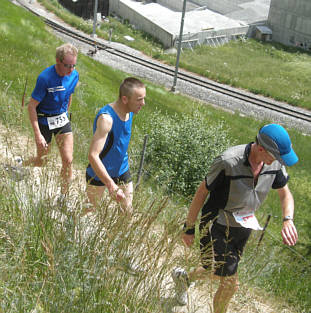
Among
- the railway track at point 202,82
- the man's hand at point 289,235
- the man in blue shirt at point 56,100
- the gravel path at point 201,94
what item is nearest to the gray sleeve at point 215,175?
the man's hand at point 289,235

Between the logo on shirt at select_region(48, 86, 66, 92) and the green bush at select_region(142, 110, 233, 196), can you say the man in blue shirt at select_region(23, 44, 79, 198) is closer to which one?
the logo on shirt at select_region(48, 86, 66, 92)

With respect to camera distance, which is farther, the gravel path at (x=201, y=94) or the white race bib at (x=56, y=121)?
the gravel path at (x=201, y=94)

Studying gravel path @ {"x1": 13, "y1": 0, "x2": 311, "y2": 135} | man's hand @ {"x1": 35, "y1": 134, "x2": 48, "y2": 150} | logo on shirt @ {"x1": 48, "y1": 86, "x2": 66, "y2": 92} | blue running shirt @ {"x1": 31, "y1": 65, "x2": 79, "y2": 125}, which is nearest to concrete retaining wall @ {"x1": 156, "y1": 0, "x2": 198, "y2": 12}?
gravel path @ {"x1": 13, "y1": 0, "x2": 311, "y2": 135}

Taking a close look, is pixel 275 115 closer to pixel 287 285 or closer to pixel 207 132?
pixel 207 132

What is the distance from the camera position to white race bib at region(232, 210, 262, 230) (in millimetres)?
3566

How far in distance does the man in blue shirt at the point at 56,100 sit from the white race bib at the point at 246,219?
1.83 metres

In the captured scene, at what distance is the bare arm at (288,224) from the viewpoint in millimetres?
3534

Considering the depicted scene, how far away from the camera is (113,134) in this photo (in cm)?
411

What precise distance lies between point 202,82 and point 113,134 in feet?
95.2

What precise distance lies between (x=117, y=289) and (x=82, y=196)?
67 cm

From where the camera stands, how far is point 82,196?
9.59ft

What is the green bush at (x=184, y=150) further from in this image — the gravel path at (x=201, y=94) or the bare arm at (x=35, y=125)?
the gravel path at (x=201, y=94)

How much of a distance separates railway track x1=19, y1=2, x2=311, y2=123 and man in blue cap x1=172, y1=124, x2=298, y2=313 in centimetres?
2730

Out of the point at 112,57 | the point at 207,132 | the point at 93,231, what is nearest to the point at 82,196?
the point at 93,231
